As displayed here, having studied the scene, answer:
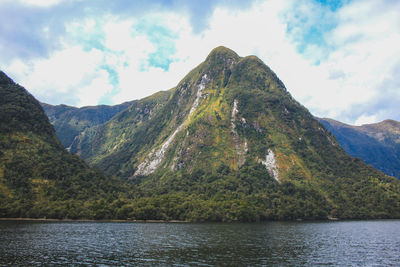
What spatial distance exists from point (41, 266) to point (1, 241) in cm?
4006

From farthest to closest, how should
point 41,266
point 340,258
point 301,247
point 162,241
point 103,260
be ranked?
1. point 162,241
2. point 301,247
3. point 340,258
4. point 103,260
5. point 41,266

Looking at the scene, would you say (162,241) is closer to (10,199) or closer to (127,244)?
(127,244)

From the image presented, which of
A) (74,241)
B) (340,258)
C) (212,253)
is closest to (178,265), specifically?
(212,253)

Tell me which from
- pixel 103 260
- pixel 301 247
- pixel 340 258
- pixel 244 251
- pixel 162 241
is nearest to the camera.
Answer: pixel 103 260

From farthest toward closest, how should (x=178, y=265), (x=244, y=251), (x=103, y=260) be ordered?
(x=244, y=251) < (x=103, y=260) < (x=178, y=265)

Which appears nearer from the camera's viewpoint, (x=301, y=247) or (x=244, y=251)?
(x=244, y=251)

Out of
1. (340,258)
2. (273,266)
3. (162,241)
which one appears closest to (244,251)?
(273,266)

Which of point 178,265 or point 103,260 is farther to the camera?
point 103,260

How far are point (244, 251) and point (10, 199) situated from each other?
170745mm

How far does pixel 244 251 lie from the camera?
90.9 m

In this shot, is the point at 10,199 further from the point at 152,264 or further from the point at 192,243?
the point at 152,264

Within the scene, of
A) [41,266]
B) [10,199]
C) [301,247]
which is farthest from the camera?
[10,199]

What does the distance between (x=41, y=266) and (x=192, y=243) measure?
5215 cm

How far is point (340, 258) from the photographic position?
83.8 m
